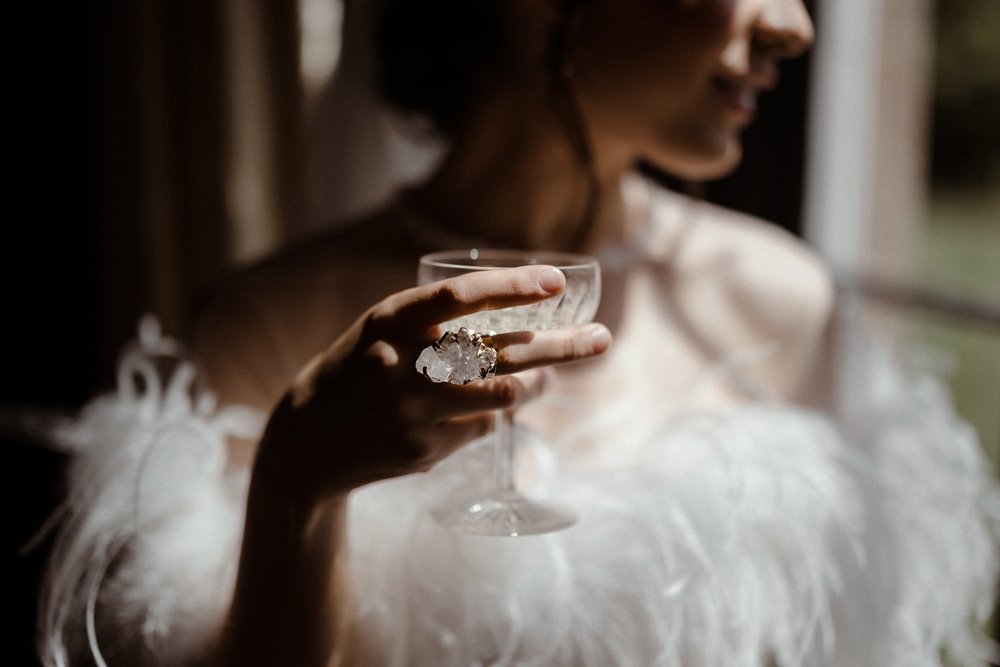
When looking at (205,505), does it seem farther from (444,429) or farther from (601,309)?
(601,309)

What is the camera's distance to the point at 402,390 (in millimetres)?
654

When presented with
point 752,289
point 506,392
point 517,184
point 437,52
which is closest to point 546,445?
point 506,392

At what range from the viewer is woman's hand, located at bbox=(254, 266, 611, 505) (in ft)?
2.04

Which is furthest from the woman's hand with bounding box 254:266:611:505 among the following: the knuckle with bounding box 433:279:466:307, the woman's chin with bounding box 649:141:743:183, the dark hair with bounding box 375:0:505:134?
the dark hair with bounding box 375:0:505:134

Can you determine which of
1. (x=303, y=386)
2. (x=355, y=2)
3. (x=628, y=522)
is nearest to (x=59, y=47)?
(x=355, y=2)

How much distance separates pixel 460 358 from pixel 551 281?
3.3 inches

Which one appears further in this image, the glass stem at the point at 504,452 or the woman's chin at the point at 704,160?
the woman's chin at the point at 704,160

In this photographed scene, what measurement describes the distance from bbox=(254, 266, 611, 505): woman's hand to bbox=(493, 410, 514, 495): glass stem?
0.06 metres

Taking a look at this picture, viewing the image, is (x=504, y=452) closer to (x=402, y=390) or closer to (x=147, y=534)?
(x=402, y=390)

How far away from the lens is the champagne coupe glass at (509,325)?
686mm

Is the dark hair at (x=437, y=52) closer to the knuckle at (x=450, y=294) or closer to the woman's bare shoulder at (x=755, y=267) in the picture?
the woman's bare shoulder at (x=755, y=267)

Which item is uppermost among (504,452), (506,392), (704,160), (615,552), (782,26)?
(782,26)

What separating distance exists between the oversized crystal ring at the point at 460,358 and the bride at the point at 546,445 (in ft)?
0.06

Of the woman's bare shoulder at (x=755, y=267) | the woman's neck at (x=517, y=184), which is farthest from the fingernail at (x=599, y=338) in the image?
the woman's bare shoulder at (x=755, y=267)
